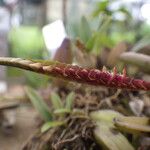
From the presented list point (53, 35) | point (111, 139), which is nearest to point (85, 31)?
point (53, 35)

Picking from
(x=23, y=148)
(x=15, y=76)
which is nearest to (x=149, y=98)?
(x=23, y=148)

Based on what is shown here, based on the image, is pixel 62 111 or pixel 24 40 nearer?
pixel 62 111

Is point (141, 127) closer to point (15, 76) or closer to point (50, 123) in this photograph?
point (50, 123)

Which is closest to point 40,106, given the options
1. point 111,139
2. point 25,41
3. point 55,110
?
point 55,110

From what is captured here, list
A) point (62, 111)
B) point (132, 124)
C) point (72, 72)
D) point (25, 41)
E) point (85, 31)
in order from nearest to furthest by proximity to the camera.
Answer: point (72, 72) → point (132, 124) → point (62, 111) → point (85, 31) → point (25, 41)

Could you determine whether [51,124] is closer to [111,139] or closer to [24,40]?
[111,139]

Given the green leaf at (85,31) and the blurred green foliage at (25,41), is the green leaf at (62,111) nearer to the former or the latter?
the green leaf at (85,31)

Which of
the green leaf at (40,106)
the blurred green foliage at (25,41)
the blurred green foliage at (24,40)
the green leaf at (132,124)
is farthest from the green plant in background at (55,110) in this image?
the blurred green foliage at (24,40)

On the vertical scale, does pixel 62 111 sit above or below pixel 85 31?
below

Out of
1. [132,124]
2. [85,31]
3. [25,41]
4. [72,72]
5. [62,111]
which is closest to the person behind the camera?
[72,72]
